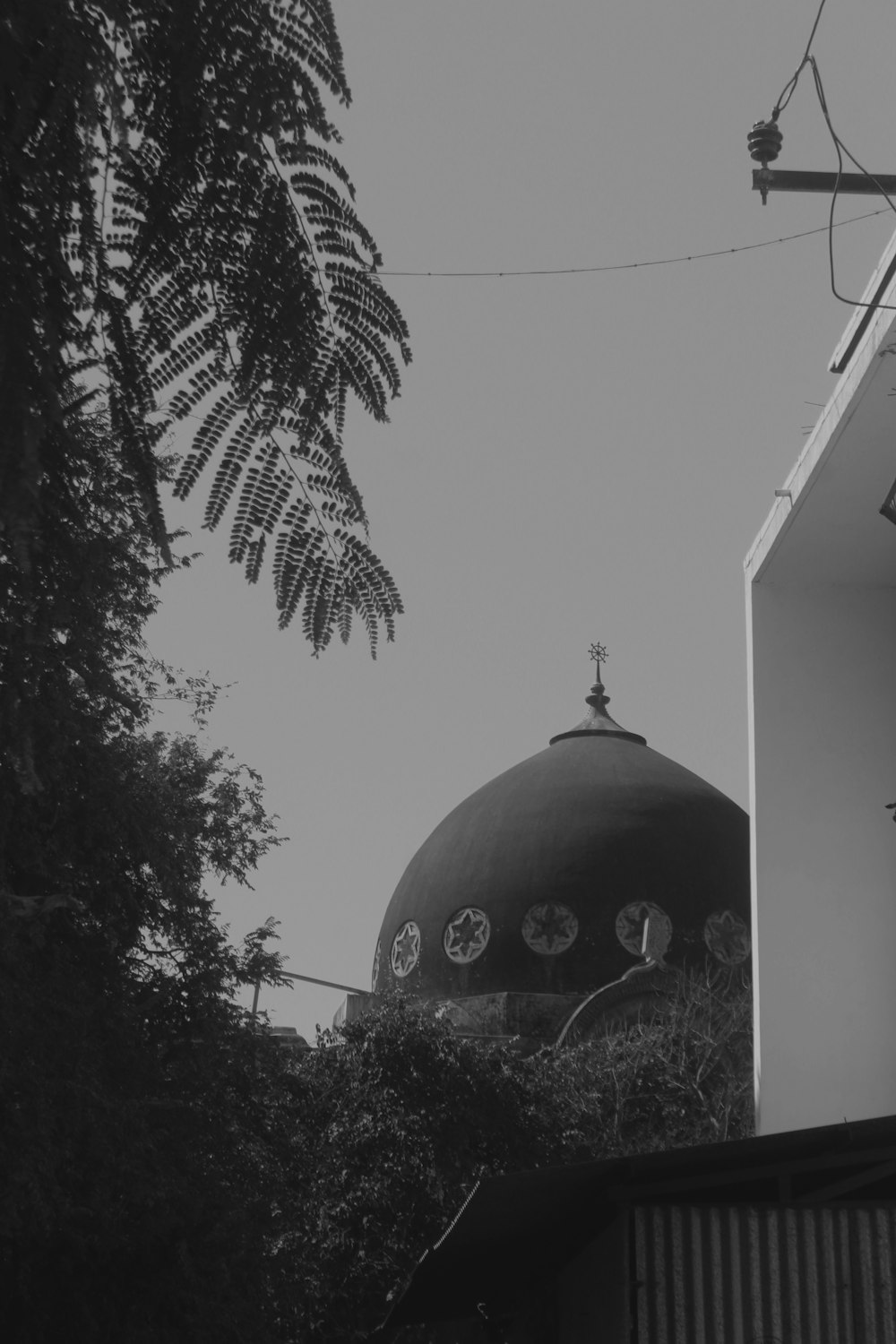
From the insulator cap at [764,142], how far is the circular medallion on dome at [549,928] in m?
20.2

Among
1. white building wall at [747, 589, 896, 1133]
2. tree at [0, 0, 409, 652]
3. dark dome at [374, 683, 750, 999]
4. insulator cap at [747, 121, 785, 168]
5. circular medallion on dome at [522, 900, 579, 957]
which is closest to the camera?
tree at [0, 0, 409, 652]

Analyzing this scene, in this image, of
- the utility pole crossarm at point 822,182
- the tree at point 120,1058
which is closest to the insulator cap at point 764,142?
A: the utility pole crossarm at point 822,182

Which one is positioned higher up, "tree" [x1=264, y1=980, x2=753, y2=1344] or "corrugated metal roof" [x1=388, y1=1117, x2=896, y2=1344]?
"tree" [x1=264, y1=980, x2=753, y2=1344]

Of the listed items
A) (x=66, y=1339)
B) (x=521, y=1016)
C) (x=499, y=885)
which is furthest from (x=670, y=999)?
(x=66, y=1339)

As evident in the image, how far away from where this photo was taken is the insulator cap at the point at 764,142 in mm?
8562

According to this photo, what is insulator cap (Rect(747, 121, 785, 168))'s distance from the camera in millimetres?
8562

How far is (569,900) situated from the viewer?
27938 millimetres

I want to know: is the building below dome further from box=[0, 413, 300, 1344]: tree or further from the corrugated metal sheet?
the corrugated metal sheet

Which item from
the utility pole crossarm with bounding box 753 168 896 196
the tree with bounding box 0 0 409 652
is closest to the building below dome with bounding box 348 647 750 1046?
the utility pole crossarm with bounding box 753 168 896 196

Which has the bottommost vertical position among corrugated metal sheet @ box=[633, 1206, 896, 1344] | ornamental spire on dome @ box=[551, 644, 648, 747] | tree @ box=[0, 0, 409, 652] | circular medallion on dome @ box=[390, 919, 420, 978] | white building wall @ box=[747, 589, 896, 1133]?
Result: corrugated metal sheet @ box=[633, 1206, 896, 1344]

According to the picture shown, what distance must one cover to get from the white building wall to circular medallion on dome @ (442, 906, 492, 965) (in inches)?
675

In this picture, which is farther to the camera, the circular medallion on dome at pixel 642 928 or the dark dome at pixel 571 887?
the dark dome at pixel 571 887

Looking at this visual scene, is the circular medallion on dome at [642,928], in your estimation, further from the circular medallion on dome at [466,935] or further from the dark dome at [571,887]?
the circular medallion on dome at [466,935]

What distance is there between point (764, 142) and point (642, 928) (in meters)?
20.4
